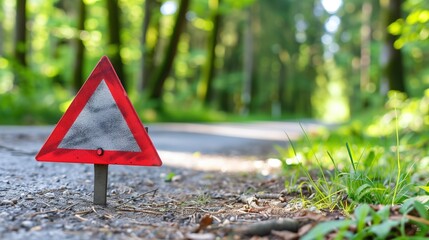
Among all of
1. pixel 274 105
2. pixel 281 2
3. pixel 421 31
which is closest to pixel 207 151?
pixel 421 31

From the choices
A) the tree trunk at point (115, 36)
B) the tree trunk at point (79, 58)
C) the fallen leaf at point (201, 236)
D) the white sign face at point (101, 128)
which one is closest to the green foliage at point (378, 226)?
the fallen leaf at point (201, 236)

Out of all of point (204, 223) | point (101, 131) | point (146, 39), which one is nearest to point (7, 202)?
point (101, 131)

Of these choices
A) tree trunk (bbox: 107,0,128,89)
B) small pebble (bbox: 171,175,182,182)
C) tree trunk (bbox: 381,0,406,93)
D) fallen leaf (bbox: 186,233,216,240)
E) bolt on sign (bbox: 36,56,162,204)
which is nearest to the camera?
fallen leaf (bbox: 186,233,216,240)

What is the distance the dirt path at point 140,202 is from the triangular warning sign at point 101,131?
1.13 ft

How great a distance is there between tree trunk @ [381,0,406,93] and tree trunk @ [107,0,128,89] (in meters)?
7.61

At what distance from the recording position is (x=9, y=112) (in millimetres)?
10828

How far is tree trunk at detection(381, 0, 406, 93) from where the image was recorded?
493 inches

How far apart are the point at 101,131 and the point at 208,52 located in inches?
869

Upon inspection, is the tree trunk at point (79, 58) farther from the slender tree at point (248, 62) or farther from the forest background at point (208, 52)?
the slender tree at point (248, 62)

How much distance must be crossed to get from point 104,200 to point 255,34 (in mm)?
30003

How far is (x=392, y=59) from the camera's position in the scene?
12.6m

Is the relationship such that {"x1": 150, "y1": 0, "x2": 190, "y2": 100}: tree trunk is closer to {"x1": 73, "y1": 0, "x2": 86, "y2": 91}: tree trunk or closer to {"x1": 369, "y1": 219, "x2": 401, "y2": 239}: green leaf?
{"x1": 73, "y1": 0, "x2": 86, "y2": 91}: tree trunk

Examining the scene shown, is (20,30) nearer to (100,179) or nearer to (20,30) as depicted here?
(20,30)

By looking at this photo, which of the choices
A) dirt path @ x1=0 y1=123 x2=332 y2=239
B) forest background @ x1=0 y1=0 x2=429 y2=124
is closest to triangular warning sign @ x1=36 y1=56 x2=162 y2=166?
dirt path @ x1=0 y1=123 x2=332 y2=239
